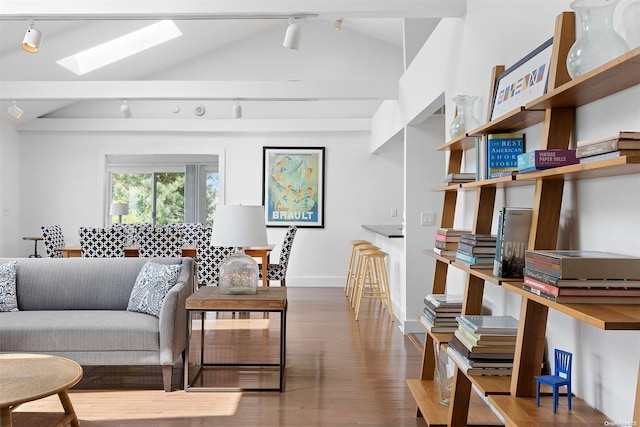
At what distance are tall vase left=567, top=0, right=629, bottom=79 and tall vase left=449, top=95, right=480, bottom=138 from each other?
1.32 m

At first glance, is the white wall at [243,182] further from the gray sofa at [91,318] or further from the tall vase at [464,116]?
the tall vase at [464,116]

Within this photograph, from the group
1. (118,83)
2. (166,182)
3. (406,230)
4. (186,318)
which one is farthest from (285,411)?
(166,182)

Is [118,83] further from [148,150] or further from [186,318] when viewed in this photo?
[186,318]

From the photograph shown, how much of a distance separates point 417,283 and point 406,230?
53 centimetres

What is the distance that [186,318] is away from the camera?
11.8ft

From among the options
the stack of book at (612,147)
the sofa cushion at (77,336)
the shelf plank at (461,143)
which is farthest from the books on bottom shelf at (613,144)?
the sofa cushion at (77,336)

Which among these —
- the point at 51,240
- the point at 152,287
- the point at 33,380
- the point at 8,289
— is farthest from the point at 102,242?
the point at 33,380

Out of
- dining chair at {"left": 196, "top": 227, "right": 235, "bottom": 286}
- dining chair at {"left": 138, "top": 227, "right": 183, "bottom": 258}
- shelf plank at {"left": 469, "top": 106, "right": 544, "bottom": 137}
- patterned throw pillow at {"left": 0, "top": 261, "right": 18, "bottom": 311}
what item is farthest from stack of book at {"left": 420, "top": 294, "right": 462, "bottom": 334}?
dining chair at {"left": 138, "top": 227, "right": 183, "bottom": 258}

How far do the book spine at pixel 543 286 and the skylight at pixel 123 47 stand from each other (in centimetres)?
638

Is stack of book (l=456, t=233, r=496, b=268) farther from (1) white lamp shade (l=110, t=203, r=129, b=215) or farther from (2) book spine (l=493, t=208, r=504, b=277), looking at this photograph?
(1) white lamp shade (l=110, t=203, r=129, b=215)

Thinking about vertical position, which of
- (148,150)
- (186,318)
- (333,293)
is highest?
(148,150)

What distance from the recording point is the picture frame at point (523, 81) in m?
2.18

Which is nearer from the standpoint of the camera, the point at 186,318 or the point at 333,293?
the point at 186,318

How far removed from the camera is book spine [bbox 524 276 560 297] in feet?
5.09
